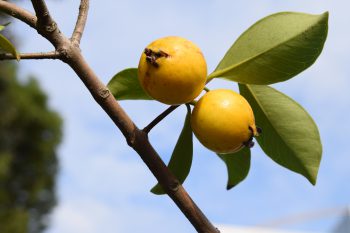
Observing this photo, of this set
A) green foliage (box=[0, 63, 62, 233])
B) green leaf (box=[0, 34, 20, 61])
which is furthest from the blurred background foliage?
green leaf (box=[0, 34, 20, 61])

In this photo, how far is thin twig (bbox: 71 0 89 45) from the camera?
667 mm

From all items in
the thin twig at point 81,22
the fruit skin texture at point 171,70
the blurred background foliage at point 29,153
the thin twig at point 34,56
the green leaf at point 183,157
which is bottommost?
the blurred background foliage at point 29,153

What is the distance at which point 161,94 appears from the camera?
0.67 metres

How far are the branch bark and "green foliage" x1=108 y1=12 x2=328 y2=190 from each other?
0.46ft

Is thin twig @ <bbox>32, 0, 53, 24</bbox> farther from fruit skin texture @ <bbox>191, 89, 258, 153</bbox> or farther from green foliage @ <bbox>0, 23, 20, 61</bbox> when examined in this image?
fruit skin texture @ <bbox>191, 89, 258, 153</bbox>

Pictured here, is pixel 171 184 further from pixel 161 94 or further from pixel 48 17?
pixel 48 17

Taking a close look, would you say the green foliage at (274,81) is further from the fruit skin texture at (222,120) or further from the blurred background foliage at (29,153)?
the blurred background foliage at (29,153)

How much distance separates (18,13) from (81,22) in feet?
0.29

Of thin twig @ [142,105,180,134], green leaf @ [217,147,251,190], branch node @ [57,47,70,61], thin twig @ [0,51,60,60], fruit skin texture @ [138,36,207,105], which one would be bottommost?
green leaf @ [217,147,251,190]

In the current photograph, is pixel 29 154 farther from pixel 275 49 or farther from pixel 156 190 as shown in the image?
pixel 275 49

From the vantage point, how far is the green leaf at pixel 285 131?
739 mm

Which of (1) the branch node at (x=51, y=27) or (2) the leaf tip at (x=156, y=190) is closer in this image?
(1) the branch node at (x=51, y=27)

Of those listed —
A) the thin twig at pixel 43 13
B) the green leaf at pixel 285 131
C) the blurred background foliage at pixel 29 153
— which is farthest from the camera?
the blurred background foliage at pixel 29 153

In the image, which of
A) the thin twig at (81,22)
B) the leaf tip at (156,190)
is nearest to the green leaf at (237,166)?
the leaf tip at (156,190)
